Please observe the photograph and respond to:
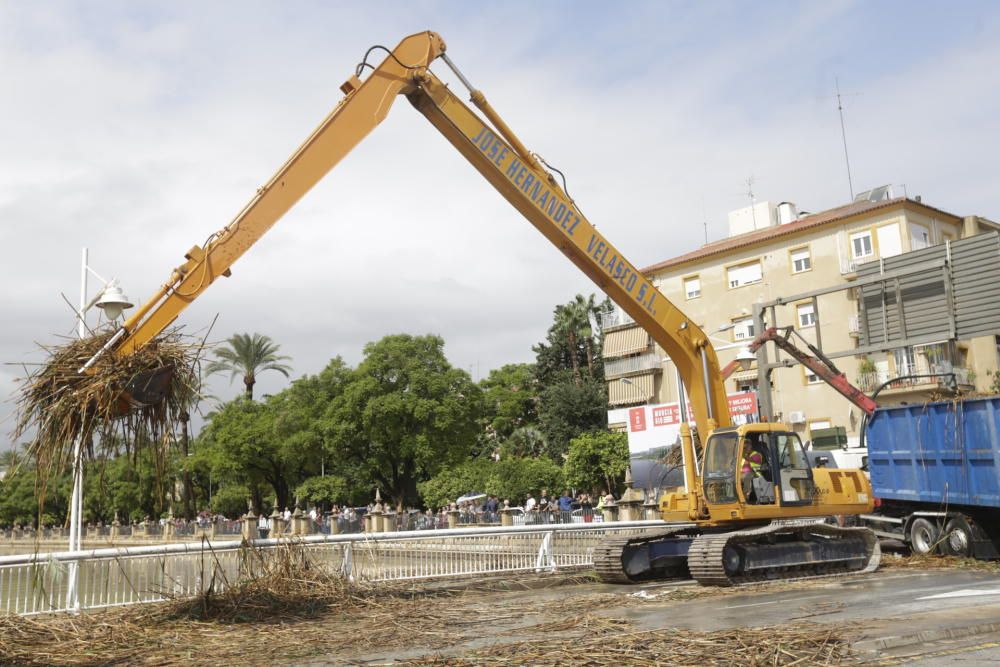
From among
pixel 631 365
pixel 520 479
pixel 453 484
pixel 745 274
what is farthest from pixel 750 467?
pixel 631 365

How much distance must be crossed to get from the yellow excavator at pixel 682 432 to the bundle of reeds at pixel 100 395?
284 cm

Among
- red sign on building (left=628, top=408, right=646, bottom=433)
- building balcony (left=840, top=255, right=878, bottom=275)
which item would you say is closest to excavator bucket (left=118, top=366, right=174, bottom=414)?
red sign on building (left=628, top=408, right=646, bottom=433)

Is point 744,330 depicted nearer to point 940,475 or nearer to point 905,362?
point 905,362

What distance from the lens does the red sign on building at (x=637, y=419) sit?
→ 42188 millimetres

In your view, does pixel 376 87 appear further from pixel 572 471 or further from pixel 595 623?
pixel 572 471

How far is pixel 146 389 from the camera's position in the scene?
9.09 m

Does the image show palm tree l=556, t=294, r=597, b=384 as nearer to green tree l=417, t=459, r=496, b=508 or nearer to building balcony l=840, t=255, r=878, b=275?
green tree l=417, t=459, r=496, b=508

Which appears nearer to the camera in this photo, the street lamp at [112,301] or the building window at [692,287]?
the street lamp at [112,301]

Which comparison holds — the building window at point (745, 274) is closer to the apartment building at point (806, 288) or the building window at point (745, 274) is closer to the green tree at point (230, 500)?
the apartment building at point (806, 288)

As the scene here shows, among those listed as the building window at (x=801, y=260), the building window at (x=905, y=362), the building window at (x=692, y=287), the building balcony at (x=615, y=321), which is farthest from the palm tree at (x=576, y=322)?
the building window at (x=905, y=362)

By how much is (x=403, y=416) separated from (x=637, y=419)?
1531 centimetres

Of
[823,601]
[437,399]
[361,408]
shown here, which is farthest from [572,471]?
[823,601]

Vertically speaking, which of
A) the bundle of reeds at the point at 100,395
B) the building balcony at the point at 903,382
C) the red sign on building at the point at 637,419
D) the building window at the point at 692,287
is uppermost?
the building window at the point at 692,287

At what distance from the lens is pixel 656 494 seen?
32750mm
